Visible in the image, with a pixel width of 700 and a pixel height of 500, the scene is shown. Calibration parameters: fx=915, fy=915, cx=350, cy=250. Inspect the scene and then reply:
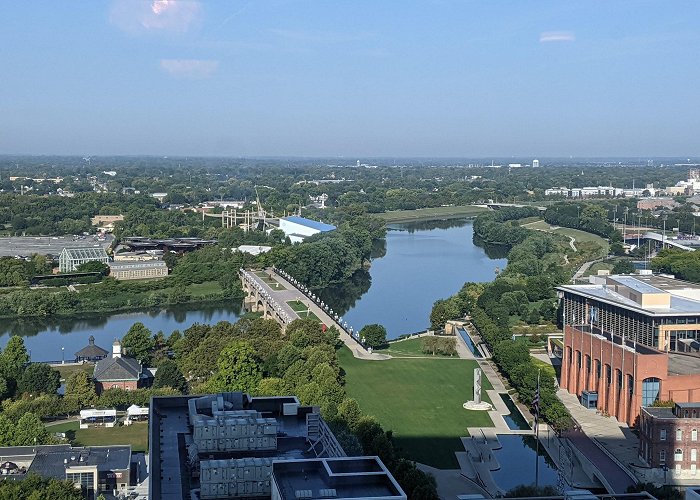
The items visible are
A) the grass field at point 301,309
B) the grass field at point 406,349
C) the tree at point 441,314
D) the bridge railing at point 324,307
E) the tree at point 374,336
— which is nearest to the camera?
the grass field at point 406,349

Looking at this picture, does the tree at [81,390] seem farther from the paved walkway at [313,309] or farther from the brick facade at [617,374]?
the brick facade at [617,374]

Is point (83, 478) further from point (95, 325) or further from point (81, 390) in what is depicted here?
point (95, 325)

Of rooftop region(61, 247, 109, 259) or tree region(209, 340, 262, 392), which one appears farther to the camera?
rooftop region(61, 247, 109, 259)

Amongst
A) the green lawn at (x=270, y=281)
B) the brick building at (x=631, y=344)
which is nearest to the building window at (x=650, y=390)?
the brick building at (x=631, y=344)

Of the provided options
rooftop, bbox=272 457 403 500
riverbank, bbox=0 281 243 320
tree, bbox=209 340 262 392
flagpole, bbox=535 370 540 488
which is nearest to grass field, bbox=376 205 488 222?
riverbank, bbox=0 281 243 320

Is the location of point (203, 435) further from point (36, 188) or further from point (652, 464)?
point (36, 188)

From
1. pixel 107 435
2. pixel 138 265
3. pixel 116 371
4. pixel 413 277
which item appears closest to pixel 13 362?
pixel 116 371

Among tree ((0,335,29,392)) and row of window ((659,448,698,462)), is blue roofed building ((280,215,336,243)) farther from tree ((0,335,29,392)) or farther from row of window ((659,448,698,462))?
row of window ((659,448,698,462))
